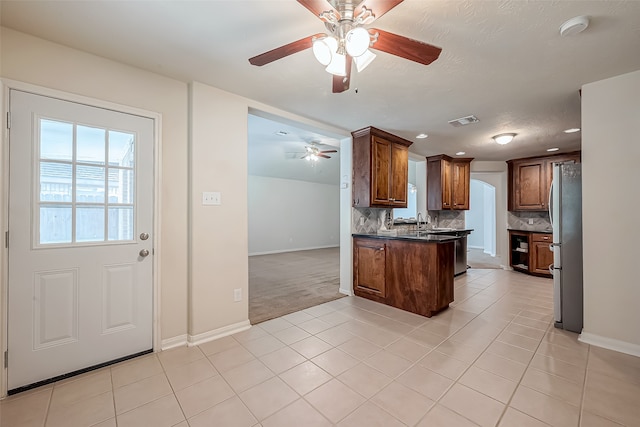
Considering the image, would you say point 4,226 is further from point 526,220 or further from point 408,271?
point 526,220

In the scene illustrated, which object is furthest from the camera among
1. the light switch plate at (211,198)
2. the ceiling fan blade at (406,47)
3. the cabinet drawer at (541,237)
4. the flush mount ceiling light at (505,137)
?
the cabinet drawer at (541,237)

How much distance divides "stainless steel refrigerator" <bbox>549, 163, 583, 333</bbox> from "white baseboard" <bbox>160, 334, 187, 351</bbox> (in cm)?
379

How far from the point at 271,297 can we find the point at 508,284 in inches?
158

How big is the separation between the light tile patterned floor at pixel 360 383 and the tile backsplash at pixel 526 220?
3.69 meters

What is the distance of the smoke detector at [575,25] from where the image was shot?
1.59 m

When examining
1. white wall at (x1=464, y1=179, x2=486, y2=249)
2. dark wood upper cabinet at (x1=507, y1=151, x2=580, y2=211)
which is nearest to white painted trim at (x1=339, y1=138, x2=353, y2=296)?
dark wood upper cabinet at (x1=507, y1=151, x2=580, y2=211)

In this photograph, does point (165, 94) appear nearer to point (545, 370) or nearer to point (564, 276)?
point (545, 370)

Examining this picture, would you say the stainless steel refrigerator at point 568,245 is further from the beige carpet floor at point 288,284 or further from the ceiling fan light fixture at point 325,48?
the ceiling fan light fixture at point 325,48

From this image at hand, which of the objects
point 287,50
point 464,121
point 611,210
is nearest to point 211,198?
point 287,50

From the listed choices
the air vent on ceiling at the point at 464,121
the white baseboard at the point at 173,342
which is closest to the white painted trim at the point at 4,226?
the white baseboard at the point at 173,342

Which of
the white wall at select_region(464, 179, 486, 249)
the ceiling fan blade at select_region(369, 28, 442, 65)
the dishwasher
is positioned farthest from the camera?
the white wall at select_region(464, 179, 486, 249)

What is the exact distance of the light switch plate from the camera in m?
2.49

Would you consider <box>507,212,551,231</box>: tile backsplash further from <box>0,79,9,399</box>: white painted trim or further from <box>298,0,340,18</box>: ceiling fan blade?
<box>0,79,9,399</box>: white painted trim

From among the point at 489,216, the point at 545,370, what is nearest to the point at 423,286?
the point at 545,370
